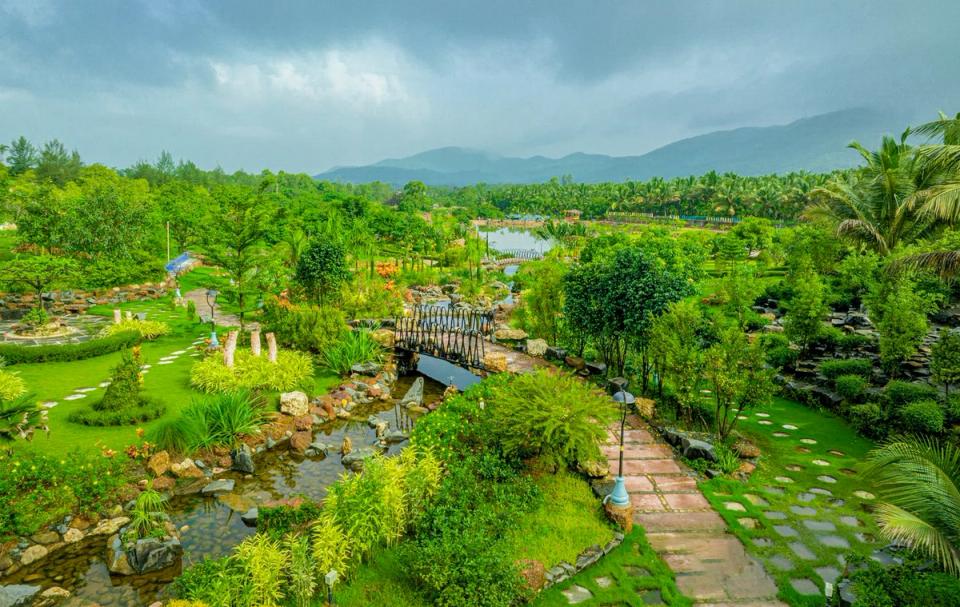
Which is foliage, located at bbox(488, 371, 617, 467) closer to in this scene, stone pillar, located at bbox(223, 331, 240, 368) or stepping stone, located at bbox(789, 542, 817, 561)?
stepping stone, located at bbox(789, 542, 817, 561)

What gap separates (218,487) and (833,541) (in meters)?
11.3

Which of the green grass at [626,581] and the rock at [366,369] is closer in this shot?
the green grass at [626,581]

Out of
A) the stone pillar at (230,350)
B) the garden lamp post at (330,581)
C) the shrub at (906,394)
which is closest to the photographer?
the garden lamp post at (330,581)

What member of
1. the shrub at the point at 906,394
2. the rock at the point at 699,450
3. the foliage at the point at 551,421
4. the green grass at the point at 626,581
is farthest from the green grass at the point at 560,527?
the shrub at the point at 906,394

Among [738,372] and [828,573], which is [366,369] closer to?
[738,372]

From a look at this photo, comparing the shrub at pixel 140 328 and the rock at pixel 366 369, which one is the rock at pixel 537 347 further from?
the shrub at pixel 140 328

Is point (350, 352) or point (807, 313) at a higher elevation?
point (807, 313)

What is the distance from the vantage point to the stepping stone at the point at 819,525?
8.63 m

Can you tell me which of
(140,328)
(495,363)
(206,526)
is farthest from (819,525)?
(140,328)

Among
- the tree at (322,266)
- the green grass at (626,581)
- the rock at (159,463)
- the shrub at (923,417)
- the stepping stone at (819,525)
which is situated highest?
the tree at (322,266)

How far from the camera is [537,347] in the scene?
17906mm

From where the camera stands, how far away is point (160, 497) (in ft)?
32.7

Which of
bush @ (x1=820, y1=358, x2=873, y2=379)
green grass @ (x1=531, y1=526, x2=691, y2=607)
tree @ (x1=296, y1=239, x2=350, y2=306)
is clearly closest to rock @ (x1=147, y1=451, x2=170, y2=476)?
green grass @ (x1=531, y1=526, x2=691, y2=607)

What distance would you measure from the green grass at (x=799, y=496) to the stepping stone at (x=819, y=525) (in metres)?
0.04
